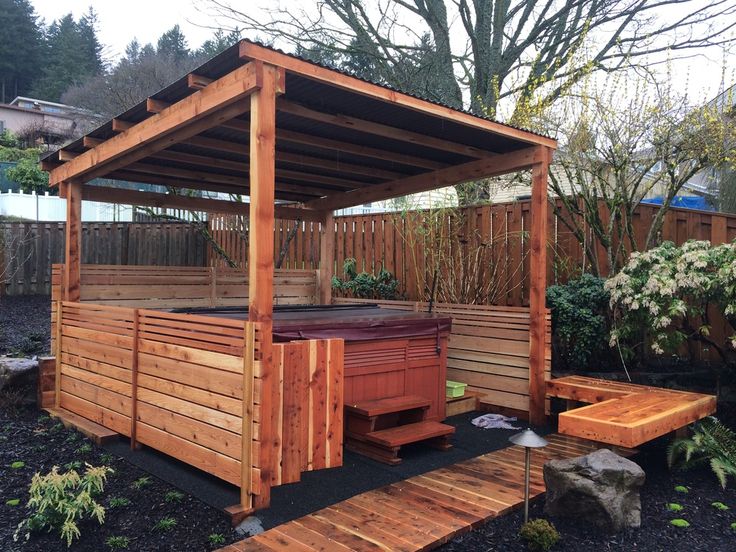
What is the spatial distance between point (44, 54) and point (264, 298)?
38043 millimetres

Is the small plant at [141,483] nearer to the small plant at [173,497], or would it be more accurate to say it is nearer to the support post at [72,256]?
the small plant at [173,497]

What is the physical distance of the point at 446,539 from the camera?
297 centimetres

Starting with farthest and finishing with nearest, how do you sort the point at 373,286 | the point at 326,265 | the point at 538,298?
the point at 373,286 → the point at 326,265 → the point at 538,298

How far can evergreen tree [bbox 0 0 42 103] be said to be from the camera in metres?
31.4

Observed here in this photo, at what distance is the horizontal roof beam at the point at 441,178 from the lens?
538 centimetres

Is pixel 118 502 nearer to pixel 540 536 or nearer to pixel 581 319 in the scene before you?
pixel 540 536

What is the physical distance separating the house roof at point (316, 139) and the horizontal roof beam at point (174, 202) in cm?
24

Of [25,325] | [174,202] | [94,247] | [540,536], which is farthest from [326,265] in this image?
[94,247]

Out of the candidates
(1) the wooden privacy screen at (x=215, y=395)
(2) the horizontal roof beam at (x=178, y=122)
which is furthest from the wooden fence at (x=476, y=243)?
(2) the horizontal roof beam at (x=178, y=122)

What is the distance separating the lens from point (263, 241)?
327 cm

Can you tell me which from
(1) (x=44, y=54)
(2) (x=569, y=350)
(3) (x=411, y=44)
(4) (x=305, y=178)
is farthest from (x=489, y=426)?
(1) (x=44, y=54)

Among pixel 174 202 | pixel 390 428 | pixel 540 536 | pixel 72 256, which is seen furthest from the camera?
pixel 174 202

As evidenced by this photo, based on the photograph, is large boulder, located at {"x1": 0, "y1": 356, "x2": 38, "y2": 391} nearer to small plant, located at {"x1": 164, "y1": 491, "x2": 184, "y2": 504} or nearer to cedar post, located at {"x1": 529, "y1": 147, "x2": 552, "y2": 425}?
small plant, located at {"x1": 164, "y1": 491, "x2": 184, "y2": 504}

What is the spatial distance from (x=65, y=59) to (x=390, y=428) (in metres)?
34.3
